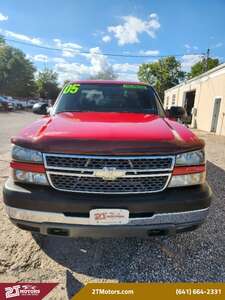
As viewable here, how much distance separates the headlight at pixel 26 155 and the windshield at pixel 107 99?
4.22ft

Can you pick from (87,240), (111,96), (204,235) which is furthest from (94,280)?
(111,96)

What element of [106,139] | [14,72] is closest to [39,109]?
[106,139]

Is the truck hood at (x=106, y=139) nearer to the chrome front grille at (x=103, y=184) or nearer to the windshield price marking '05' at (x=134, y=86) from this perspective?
the chrome front grille at (x=103, y=184)

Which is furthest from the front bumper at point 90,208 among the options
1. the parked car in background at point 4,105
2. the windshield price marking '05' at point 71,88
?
the parked car in background at point 4,105

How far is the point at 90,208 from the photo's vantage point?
203 cm

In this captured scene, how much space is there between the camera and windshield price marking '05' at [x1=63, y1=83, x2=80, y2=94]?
3.75m

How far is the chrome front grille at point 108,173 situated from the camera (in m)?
2.05

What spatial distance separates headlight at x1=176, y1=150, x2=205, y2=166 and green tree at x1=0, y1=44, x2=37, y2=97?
46.5 metres

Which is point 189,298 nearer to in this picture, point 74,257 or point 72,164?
point 74,257

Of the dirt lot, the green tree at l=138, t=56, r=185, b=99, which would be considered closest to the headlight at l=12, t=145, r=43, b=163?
the dirt lot

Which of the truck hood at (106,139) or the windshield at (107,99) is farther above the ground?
the windshield at (107,99)

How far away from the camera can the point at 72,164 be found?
2.06 m

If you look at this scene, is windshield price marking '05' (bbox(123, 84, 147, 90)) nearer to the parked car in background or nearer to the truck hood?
the truck hood

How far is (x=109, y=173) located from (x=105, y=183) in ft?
0.33
